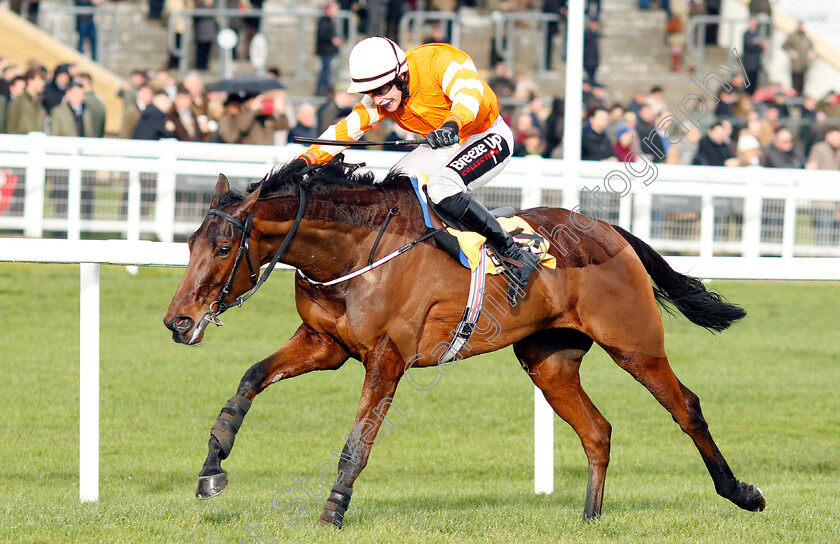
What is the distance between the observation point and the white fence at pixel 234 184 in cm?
963

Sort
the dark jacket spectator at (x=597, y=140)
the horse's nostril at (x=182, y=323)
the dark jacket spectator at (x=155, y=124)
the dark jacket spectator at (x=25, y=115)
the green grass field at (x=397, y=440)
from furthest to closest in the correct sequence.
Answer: the dark jacket spectator at (x=25, y=115)
the dark jacket spectator at (x=597, y=140)
the dark jacket spectator at (x=155, y=124)
the green grass field at (x=397, y=440)
the horse's nostril at (x=182, y=323)

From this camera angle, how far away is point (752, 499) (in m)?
4.96

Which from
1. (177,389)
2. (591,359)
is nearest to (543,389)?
(177,389)

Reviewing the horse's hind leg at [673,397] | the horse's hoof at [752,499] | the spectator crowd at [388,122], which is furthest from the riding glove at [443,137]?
the spectator crowd at [388,122]

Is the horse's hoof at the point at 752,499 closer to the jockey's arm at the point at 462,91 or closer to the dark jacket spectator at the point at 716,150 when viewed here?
the jockey's arm at the point at 462,91

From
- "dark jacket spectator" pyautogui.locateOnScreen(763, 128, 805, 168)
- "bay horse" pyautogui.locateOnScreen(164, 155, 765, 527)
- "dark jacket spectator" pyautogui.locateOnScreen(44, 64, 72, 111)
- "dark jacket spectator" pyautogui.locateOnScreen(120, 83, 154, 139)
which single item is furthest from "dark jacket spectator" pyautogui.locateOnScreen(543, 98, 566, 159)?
"bay horse" pyautogui.locateOnScreen(164, 155, 765, 527)

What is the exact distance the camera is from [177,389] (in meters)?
7.45

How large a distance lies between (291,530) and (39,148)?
6.66 m

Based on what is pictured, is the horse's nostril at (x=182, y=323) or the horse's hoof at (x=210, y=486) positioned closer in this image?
the horse's nostril at (x=182, y=323)

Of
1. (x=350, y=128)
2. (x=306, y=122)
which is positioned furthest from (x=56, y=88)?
(x=350, y=128)

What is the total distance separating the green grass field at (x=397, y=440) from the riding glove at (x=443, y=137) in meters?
1.16

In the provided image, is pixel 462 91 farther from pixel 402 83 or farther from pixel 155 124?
pixel 155 124

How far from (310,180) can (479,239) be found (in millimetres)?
698

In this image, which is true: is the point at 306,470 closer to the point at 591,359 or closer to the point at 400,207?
the point at 400,207
